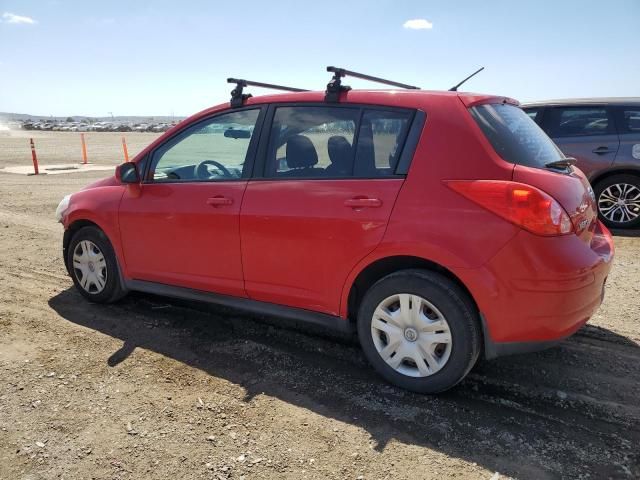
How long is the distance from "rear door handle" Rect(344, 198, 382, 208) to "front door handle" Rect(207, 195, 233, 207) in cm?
94

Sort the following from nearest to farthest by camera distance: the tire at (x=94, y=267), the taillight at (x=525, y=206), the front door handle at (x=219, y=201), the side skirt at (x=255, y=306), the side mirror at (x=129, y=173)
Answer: the taillight at (x=525, y=206) → the side skirt at (x=255, y=306) → the front door handle at (x=219, y=201) → the side mirror at (x=129, y=173) → the tire at (x=94, y=267)

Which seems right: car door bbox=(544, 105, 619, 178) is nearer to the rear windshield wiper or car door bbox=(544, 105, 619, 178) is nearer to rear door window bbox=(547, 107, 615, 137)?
rear door window bbox=(547, 107, 615, 137)

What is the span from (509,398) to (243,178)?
2260 millimetres

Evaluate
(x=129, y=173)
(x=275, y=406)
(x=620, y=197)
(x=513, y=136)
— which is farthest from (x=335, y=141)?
(x=620, y=197)

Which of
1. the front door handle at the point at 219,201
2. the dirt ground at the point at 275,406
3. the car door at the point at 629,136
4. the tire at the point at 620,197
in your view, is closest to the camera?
the dirt ground at the point at 275,406

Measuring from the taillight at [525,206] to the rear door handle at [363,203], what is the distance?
0.56 metres

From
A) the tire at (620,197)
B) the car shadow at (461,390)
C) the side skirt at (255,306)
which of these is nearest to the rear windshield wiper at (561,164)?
the car shadow at (461,390)

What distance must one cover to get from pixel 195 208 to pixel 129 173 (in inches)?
30.1

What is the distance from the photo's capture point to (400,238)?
2.93 meters

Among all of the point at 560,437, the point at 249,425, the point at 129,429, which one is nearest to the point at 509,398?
the point at 560,437

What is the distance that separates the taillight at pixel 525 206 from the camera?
2650mm

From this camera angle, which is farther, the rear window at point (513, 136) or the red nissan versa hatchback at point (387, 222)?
the rear window at point (513, 136)

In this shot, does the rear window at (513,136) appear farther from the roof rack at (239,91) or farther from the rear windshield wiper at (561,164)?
the roof rack at (239,91)

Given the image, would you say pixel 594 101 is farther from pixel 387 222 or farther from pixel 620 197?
pixel 387 222
